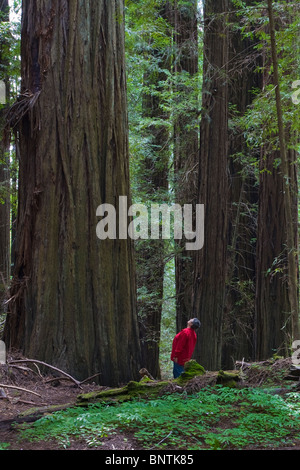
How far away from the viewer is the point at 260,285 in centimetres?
1169

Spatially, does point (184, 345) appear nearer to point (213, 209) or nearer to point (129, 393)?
point (213, 209)

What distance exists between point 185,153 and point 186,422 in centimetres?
1021

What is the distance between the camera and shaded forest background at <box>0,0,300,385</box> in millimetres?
7090

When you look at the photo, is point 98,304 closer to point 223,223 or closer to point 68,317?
point 68,317

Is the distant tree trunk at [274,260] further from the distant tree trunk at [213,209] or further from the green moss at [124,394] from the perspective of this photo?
the green moss at [124,394]

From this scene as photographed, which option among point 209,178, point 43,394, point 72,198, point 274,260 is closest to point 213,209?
point 209,178

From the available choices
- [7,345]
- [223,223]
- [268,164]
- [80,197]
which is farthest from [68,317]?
[268,164]

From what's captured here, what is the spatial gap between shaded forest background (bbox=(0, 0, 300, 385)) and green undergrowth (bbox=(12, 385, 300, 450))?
2.08 meters

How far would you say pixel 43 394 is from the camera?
5785 millimetres

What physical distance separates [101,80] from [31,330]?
359cm

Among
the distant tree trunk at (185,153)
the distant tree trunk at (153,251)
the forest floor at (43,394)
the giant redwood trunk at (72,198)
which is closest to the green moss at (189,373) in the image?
the forest floor at (43,394)

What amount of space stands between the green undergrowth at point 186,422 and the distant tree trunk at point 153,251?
8106 mm

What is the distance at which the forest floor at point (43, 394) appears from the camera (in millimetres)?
3795

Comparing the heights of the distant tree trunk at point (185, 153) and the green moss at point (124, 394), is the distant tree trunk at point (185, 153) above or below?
above
